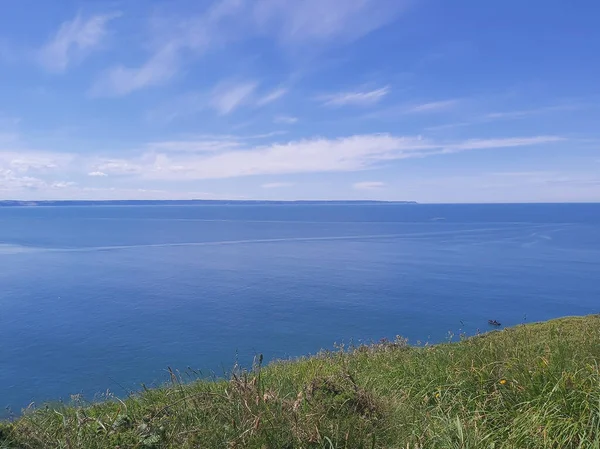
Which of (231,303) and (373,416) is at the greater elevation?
(373,416)

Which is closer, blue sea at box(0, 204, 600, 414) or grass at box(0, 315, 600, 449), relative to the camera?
Answer: grass at box(0, 315, 600, 449)

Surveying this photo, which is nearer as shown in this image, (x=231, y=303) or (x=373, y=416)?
(x=373, y=416)

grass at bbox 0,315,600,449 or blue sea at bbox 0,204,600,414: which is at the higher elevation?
grass at bbox 0,315,600,449

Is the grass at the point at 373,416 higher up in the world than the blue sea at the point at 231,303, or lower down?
higher up

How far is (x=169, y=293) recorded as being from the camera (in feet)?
156

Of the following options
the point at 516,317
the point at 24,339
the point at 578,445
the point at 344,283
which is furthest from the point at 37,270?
the point at 578,445

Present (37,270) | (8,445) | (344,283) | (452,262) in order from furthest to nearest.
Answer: (452,262) → (37,270) → (344,283) → (8,445)

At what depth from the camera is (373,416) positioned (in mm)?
4719

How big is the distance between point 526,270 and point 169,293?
48476 mm

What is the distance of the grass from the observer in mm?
4156

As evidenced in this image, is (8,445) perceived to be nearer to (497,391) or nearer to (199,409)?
(199,409)

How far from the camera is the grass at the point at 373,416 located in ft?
13.6

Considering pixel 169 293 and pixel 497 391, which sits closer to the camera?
pixel 497 391

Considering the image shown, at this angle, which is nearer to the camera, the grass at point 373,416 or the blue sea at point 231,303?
the grass at point 373,416
